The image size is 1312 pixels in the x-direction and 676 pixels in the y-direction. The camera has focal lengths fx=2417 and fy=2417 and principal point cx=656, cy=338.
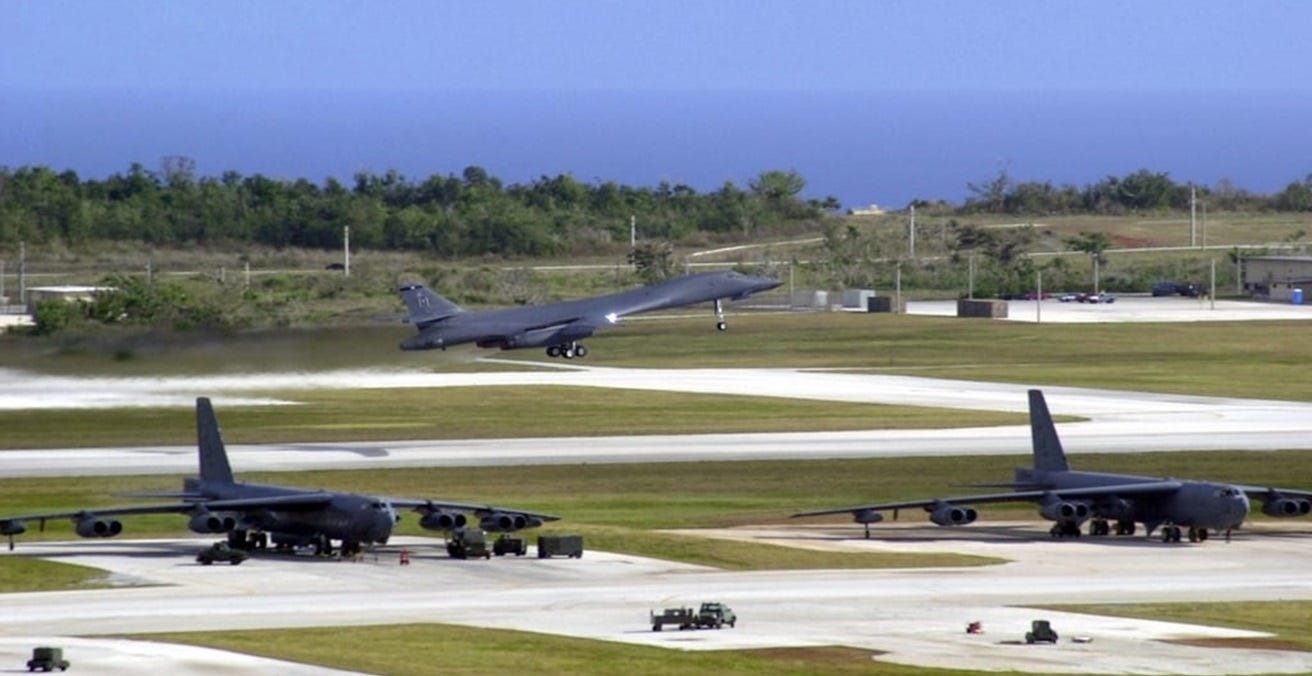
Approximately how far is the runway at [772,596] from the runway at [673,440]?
69.1 ft

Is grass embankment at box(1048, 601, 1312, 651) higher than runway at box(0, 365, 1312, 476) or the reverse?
the reverse

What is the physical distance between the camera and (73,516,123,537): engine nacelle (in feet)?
225

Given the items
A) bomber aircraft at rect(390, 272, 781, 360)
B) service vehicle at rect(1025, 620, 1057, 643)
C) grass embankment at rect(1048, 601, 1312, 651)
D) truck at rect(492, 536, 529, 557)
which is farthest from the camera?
bomber aircraft at rect(390, 272, 781, 360)

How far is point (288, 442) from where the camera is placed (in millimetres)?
100438

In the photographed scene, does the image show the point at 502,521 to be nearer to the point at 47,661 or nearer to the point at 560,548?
the point at 560,548

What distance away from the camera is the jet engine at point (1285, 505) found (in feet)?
244

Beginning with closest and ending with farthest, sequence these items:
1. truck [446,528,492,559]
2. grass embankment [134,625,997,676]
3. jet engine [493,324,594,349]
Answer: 1. grass embankment [134,625,997,676]
2. truck [446,528,492,559]
3. jet engine [493,324,594,349]

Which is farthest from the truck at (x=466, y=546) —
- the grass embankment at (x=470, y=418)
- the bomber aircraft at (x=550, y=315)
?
the bomber aircraft at (x=550, y=315)

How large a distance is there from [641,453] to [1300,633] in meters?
44.2

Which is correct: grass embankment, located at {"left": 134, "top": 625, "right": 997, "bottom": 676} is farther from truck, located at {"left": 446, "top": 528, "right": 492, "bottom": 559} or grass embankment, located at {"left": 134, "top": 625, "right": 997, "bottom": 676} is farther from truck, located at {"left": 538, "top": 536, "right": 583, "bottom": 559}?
truck, located at {"left": 446, "top": 528, "right": 492, "bottom": 559}

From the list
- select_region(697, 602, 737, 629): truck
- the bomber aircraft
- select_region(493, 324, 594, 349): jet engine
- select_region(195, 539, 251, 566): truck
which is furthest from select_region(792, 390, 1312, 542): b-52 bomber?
select_region(493, 324, 594, 349): jet engine

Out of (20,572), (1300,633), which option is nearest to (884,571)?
(1300,633)

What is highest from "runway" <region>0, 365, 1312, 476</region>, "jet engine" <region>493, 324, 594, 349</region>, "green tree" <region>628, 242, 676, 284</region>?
"green tree" <region>628, 242, 676, 284</region>

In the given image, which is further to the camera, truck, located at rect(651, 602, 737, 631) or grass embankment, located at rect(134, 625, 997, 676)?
truck, located at rect(651, 602, 737, 631)
